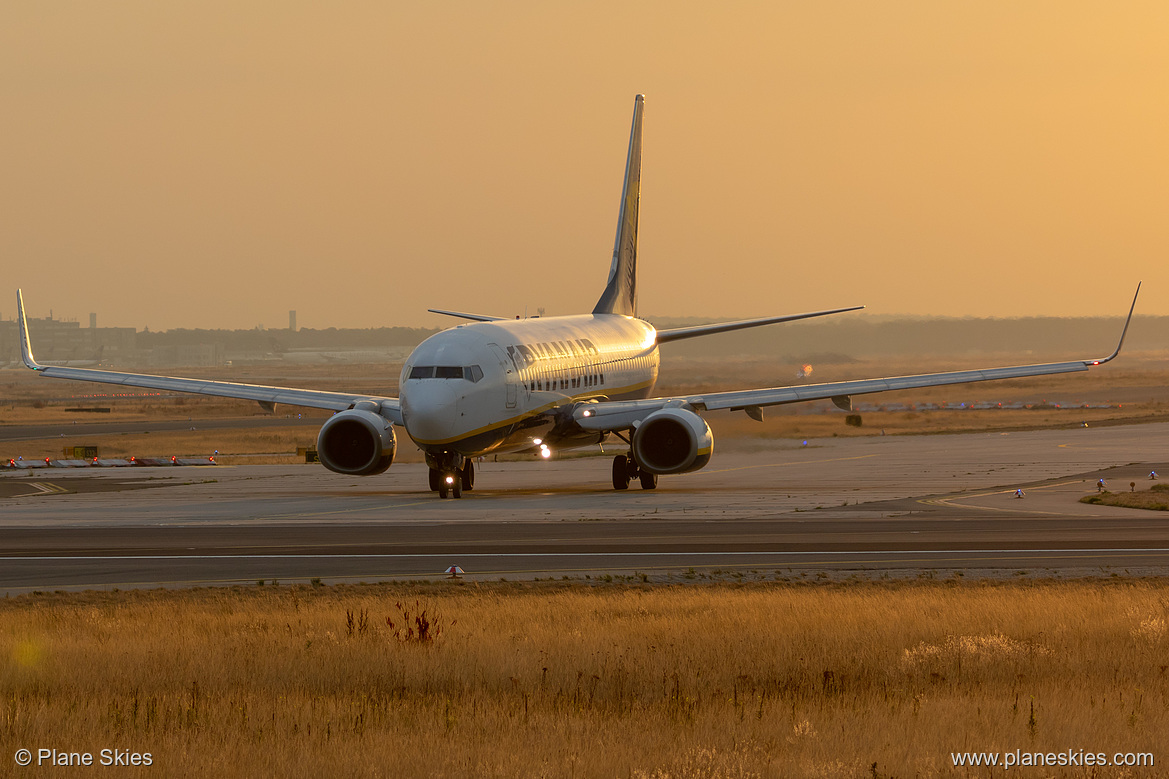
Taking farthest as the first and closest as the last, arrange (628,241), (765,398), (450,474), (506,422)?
(628,241), (765,398), (450,474), (506,422)

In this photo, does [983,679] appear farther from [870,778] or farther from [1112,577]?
[1112,577]

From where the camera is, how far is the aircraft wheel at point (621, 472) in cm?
4453

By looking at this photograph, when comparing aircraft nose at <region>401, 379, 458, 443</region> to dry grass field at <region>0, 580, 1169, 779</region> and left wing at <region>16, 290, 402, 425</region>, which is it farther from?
dry grass field at <region>0, 580, 1169, 779</region>

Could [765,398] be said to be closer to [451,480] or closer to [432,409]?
[451,480]

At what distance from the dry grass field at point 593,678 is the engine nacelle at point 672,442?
17.9m

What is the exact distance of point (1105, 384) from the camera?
166000mm

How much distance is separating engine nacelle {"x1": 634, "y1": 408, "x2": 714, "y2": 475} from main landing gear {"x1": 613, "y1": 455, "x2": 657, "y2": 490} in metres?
2.61

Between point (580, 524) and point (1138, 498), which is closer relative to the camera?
point (580, 524)

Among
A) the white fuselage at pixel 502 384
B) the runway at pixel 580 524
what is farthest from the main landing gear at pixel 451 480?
the white fuselage at pixel 502 384

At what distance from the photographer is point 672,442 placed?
41719mm

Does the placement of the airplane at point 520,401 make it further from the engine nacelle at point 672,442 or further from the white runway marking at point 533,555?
the white runway marking at point 533,555

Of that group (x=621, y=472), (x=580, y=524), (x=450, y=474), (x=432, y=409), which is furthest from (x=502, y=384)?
(x=580, y=524)

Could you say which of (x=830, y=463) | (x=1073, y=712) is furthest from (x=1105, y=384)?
(x=1073, y=712)

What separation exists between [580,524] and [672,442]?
8310mm
